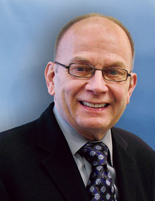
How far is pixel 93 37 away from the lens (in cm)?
158

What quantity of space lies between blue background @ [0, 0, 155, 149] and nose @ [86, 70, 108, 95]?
1.63ft

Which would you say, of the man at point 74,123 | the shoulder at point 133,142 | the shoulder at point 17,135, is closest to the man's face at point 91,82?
the man at point 74,123

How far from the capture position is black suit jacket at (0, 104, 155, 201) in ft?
4.72

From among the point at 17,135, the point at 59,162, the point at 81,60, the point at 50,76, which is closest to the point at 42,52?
the point at 50,76

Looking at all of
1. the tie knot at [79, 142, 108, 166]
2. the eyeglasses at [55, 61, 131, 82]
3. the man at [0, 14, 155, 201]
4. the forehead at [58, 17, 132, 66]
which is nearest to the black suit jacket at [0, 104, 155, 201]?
the man at [0, 14, 155, 201]

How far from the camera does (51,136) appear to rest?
5.42 ft

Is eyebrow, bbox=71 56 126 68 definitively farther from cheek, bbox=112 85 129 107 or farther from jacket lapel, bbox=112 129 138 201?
jacket lapel, bbox=112 129 138 201

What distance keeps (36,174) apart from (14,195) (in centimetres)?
17

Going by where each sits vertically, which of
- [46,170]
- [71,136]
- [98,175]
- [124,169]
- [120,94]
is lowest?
[124,169]

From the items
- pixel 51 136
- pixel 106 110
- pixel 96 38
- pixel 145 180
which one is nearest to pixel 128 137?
pixel 145 180

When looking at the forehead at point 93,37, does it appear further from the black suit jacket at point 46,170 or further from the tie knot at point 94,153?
the tie knot at point 94,153

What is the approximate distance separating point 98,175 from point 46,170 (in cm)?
34

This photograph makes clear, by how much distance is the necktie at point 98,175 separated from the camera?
1.53 metres

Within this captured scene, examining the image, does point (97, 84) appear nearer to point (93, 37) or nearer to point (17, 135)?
point (93, 37)
